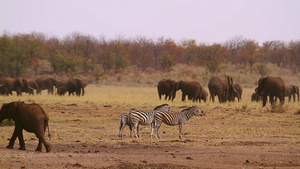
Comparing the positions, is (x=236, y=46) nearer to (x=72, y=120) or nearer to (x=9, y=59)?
(x=9, y=59)

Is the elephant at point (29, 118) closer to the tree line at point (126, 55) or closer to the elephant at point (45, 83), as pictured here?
the elephant at point (45, 83)

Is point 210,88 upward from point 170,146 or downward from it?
upward

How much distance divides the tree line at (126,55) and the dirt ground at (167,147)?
1724 inches

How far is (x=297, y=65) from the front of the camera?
76.3m

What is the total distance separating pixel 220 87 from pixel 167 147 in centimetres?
1930

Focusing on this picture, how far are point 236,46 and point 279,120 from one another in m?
69.9

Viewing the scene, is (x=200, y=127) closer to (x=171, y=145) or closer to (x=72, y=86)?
(x=171, y=145)

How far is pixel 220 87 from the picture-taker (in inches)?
1229

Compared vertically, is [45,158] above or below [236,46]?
below

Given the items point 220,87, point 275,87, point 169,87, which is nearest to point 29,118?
point 275,87

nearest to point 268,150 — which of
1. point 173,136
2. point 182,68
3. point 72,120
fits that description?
point 173,136

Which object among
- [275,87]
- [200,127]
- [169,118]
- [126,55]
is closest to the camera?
[169,118]

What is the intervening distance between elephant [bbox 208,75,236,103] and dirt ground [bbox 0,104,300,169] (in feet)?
38.5

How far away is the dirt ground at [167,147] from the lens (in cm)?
1020
